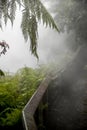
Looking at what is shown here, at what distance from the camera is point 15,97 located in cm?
728

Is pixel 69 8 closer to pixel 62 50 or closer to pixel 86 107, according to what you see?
pixel 62 50

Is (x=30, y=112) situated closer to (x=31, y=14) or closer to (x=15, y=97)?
(x=31, y=14)

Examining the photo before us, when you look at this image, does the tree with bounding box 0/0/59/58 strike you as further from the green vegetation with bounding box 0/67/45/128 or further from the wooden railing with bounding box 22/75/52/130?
the green vegetation with bounding box 0/67/45/128

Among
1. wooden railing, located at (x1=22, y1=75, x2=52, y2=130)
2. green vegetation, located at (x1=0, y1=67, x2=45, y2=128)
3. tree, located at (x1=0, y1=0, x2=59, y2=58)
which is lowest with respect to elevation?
green vegetation, located at (x1=0, y1=67, x2=45, y2=128)

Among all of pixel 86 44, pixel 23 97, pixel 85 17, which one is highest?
pixel 85 17

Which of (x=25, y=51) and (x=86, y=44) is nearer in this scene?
(x=86, y=44)

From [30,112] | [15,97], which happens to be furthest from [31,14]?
[15,97]

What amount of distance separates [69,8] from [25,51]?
17.9ft

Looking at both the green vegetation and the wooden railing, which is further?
the green vegetation

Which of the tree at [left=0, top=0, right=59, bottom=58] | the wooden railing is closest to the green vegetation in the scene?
the wooden railing

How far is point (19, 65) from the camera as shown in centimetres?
1573

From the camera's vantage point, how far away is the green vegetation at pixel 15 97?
5.67 meters

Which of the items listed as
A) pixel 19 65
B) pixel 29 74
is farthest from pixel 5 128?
pixel 19 65

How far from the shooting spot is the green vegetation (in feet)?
18.6
